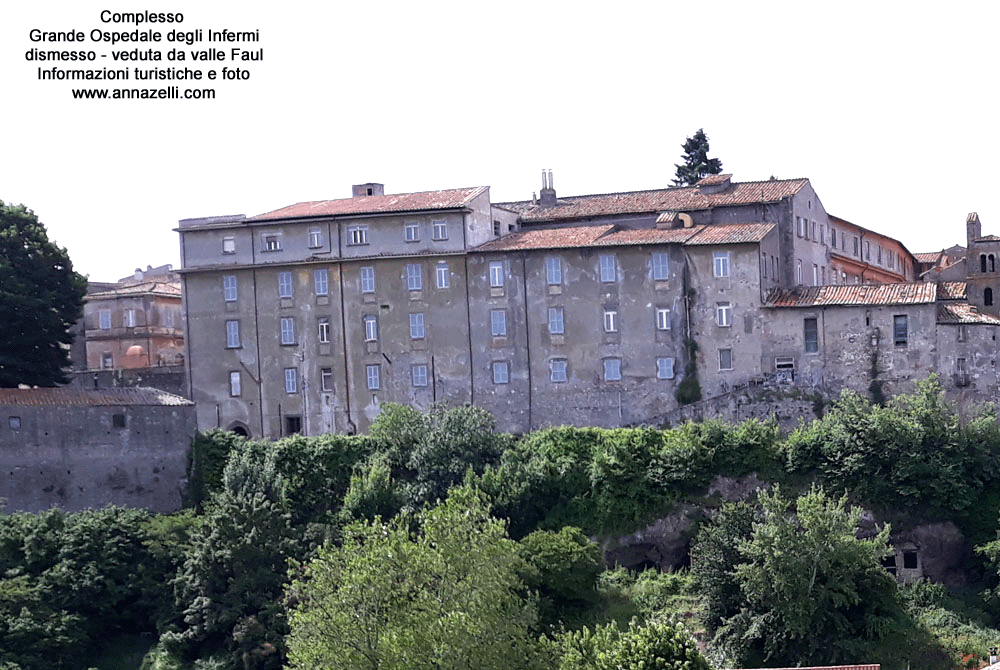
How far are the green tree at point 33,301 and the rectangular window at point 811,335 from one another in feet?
83.8

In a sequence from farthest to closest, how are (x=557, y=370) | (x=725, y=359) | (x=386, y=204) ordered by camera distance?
(x=386, y=204)
(x=557, y=370)
(x=725, y=359)

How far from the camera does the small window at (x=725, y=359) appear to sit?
64.6 meters

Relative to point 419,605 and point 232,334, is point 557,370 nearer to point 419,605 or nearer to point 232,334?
point 232,334

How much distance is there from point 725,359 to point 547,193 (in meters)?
12.3

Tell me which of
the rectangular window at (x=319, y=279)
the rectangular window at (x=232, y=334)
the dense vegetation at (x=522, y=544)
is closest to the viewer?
the dense vegetation at (x=522, y=544)

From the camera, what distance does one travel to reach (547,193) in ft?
241

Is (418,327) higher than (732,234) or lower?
lower

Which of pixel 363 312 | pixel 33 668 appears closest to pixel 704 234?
pixel 363 312

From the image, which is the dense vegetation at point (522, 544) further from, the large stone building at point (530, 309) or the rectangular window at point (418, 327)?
the rectangular window at point (418, 327)

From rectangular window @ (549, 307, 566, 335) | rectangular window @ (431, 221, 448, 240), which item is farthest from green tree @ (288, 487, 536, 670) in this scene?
rectangular window @ (431, 221, 448, 240)

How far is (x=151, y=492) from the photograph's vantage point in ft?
211

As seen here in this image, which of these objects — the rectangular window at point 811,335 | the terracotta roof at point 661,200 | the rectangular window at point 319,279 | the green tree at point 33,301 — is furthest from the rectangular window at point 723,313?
the green tree at point 33,301

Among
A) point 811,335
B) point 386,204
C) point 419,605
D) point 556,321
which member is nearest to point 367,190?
point 386,204

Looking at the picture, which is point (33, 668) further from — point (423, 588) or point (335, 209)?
point (335, 209)
